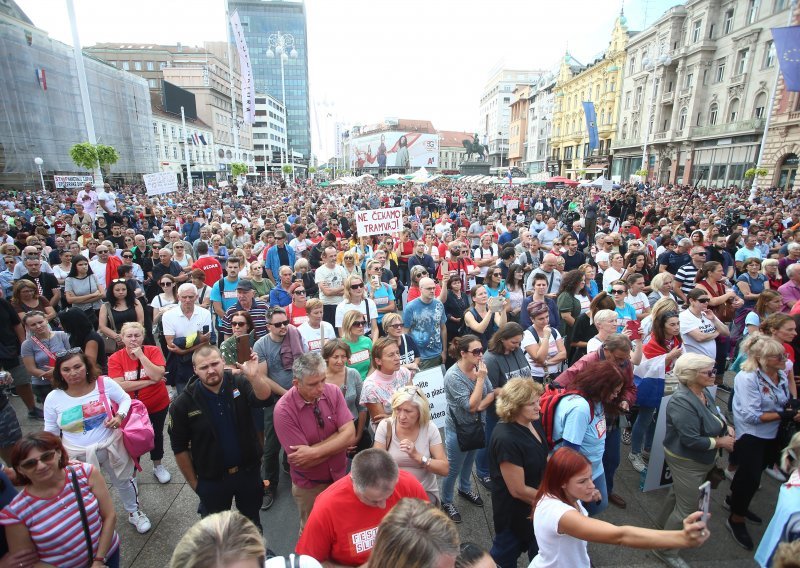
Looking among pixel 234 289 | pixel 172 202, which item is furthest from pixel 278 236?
pixel 172 202

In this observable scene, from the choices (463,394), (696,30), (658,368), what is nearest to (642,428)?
(658,368)

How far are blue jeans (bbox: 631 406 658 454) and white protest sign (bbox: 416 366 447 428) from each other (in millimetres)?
2064

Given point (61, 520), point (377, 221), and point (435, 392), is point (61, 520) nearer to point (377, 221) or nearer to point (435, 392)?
point (435, 392)

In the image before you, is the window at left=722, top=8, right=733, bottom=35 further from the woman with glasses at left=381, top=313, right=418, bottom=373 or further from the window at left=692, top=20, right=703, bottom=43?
the woman with glasses at left=381, top=313, right=418, bottom=373

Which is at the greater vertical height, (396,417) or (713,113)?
(713,113)

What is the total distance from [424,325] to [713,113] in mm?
44577

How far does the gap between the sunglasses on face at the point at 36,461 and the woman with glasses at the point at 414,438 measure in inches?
76.3

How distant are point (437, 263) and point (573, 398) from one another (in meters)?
6.16

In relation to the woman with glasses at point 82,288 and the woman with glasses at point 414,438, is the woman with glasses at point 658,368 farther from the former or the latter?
A: the woman with glasses at point 82,288

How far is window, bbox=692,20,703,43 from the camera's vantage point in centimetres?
3676

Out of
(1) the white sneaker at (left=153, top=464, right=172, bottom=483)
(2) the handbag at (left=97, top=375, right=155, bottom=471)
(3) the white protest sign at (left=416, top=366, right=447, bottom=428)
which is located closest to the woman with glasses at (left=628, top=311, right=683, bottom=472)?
(3) the white protest sign at (left=416, top=366, right=447, bottom=428)

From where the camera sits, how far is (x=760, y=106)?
103ft

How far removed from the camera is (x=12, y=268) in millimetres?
7473

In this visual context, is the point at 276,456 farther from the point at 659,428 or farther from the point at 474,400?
the point at 659,428
